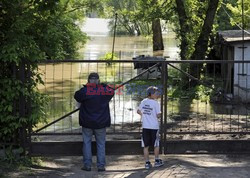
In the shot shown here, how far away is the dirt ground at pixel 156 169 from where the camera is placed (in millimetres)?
6414

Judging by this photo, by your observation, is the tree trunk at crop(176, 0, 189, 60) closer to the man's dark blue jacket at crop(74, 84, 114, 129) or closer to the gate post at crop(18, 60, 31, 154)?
the gate post at crop(18, 60, 31, 154)

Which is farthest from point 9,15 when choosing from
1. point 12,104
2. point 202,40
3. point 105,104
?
point 202,40

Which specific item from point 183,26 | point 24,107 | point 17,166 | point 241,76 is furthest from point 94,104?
point 183,26

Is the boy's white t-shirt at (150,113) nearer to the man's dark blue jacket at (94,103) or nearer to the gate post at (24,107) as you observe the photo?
the man's dark blue jacket at (94,103)

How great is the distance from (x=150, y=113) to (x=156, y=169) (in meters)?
0.88

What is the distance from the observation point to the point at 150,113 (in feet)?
22.2

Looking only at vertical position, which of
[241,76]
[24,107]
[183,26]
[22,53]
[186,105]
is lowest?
[186,105]

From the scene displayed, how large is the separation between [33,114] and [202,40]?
39.1 ft

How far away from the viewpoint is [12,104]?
704cm

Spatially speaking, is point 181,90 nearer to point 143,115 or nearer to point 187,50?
point 187,50

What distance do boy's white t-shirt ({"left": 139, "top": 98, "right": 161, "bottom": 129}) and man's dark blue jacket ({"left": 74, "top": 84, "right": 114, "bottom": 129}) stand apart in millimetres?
613

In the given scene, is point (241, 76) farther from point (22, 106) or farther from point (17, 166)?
point (17, 166)

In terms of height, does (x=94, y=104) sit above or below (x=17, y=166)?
above

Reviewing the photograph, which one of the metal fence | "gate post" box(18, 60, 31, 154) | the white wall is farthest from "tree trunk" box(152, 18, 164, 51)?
"gate post" box(18, 60, 31, 154)
